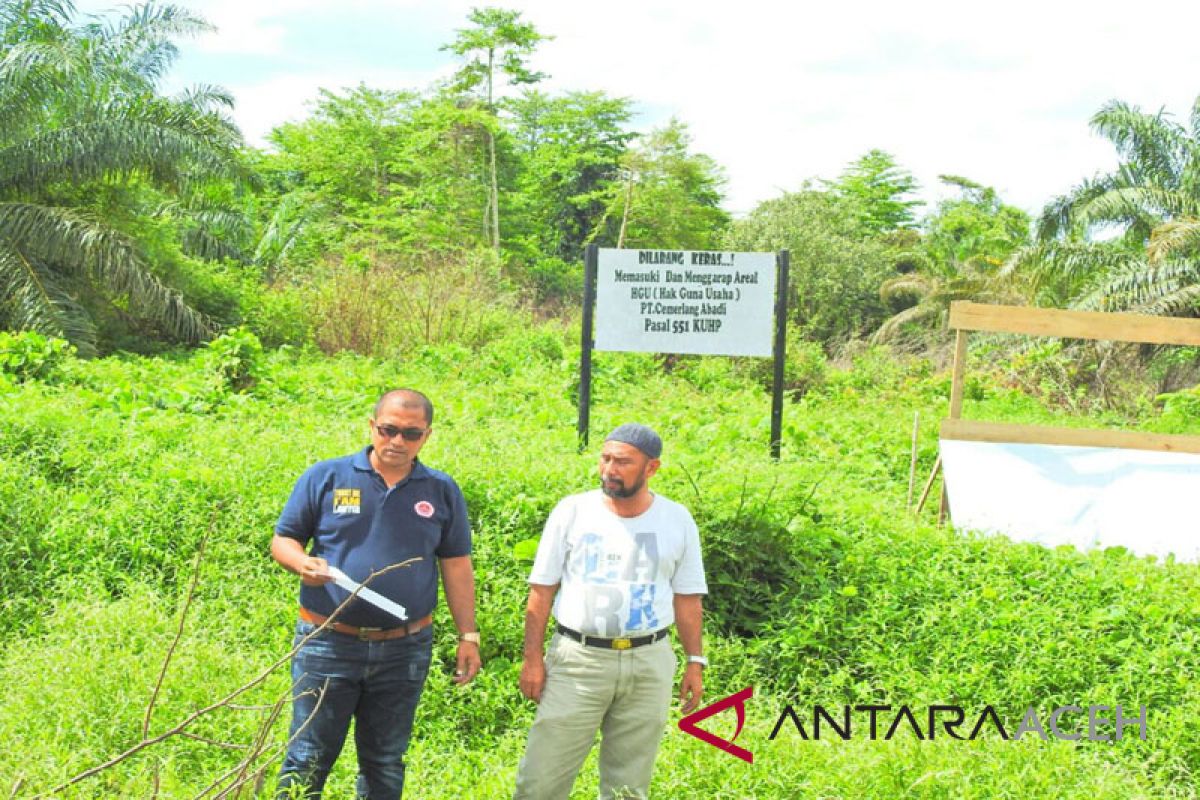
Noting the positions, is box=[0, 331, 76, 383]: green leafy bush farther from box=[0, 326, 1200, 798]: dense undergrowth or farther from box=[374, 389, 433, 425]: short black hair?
box=[374, 389, 433, 425]: short black hair

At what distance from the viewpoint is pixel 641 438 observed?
3.77 meters

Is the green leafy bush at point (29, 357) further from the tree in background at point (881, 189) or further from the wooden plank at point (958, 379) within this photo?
the tree in background at point (881, 189)

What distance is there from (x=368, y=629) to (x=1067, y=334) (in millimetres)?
5273

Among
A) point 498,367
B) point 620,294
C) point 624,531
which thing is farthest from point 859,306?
point 624,531

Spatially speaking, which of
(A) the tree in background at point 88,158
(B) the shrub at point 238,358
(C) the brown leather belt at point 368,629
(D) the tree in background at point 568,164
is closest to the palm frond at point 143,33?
(A) the tree in background at point 88,158

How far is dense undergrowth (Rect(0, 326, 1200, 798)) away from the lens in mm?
3881

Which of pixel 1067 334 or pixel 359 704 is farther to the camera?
pixel 1067 334

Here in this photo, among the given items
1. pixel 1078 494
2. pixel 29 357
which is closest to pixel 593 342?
pixel 1078 494

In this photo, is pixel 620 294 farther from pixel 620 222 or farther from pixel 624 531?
pixel 620 222

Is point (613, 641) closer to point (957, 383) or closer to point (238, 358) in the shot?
point (957, 383)

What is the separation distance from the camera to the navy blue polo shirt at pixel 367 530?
363 centimetres

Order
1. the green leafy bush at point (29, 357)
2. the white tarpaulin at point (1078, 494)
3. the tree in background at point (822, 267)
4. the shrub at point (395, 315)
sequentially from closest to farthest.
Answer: the white tarpaulin at point (1078, 494) < the green leafy bush at point (29, 357) < the shrub at point (395, 315) < the tree in background at point (822, 267)

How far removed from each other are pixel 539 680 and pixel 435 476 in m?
0.77

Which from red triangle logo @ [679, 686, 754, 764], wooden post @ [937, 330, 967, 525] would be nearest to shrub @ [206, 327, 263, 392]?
wooden post @ [937, 330, 967, 525]
